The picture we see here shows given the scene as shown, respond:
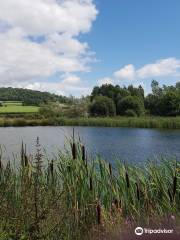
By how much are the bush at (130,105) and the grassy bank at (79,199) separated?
66205 millimetres

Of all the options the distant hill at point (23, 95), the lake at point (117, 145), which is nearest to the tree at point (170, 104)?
the lake at point (117, 145)

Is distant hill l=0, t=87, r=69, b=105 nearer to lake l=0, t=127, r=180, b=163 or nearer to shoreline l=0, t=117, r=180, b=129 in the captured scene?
shoreline l=0, t=117, r=180, b=129

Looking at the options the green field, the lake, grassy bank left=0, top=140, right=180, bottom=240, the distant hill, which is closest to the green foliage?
the green field

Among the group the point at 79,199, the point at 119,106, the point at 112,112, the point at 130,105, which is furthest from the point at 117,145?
the point at 119,106

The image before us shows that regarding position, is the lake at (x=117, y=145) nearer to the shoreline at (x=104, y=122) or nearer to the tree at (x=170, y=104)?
the shoreline at (x=104, y=122)

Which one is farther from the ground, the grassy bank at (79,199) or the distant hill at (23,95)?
the distant hill at (23,95)

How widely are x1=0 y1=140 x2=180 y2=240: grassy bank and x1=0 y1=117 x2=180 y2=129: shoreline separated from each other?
43.4m

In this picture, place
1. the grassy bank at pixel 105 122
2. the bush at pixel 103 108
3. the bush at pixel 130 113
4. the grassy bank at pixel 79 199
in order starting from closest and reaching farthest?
the grassy bank at pixel 79 199 < the grassy bank at pixel 105 122 < the bush at pixel 130 113 < the bush at pixel 103 108

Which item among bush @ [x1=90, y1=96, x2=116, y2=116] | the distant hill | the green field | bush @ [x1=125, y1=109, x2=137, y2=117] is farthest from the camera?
the distant hill

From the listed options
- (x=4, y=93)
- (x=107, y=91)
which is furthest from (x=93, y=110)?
(x=4, y=93)

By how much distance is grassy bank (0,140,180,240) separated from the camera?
163 inches

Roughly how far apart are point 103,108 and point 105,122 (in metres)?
16.4

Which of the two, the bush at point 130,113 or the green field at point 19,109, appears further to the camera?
the green field at point 19,109

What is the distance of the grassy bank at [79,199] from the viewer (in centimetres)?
413
